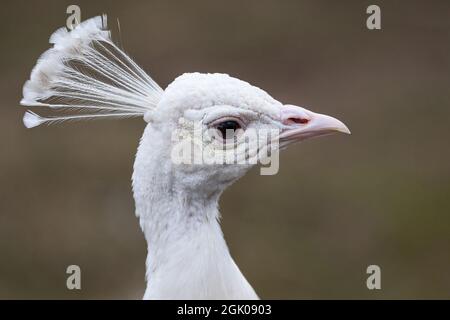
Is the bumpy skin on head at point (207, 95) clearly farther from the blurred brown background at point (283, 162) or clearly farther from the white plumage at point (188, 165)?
the blurred brown background at point (283, 162)

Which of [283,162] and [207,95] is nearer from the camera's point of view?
[207,95]

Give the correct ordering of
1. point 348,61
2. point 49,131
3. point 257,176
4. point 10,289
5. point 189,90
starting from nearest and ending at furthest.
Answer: point 189,90, point 10,289, point 257,176, point 49,131, point 348,61

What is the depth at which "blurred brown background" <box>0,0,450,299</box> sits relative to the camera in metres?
5.99

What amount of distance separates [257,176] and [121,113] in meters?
3.88

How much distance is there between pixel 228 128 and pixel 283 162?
412 centimetres

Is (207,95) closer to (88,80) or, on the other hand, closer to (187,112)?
(187,112)

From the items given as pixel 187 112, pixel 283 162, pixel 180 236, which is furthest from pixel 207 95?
pixel 283 162

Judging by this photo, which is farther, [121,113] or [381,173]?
[381,173]

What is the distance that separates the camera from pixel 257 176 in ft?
21.3

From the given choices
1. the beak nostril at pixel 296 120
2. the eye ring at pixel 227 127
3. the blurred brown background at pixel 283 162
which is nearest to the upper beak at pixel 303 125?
the beak nostril at pixel 296 120

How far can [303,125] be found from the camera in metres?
2.53

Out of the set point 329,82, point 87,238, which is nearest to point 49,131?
point 87,238

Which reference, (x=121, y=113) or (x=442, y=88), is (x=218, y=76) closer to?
(x=121, y=113)

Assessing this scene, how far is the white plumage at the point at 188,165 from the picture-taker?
246 centimetres
